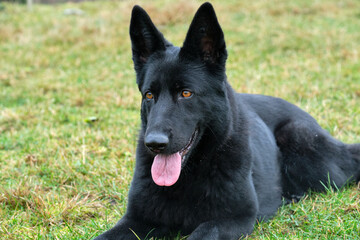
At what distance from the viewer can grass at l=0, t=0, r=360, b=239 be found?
328 centimetres

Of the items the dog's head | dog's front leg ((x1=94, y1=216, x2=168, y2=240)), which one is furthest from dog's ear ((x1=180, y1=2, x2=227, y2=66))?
dog's front leg ((x1=94, y1=216, x2=168, y2=240))

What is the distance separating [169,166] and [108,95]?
14.4 ft

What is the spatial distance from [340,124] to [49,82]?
516cm

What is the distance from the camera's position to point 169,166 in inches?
107

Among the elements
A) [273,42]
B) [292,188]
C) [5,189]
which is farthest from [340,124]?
[273,42]

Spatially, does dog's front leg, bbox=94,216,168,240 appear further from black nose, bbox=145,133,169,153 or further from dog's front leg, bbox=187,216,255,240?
black nose, bbox=145,133,169,153

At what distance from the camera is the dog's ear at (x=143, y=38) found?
290cm

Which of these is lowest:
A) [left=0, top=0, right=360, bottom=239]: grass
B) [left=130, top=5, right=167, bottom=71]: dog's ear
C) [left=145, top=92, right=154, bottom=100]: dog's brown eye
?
[left=0, top=0, right=360, bottom=239]: grass

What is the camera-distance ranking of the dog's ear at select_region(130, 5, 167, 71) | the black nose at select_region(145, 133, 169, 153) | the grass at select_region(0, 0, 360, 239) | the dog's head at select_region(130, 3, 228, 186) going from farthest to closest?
1. the grass at select_region(0, 0, 360, 239)
2. the dog's ear at select_region(130, 5, 167, 71)
3. the dog's head at select_region(130, 3, 228, 186)
4. the black nose at select_region(145, 133, 169, 153)

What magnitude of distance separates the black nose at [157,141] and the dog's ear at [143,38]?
0.77 m

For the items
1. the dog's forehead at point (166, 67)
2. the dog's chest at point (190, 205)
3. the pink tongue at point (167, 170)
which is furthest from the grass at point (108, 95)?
the dog's forehead at point (166, 67)

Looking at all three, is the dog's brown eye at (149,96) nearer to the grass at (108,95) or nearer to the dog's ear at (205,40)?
the dog's ear at (205,40)

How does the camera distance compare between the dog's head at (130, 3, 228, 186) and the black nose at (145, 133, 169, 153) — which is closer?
the black nose at (145, 133, 169, 153)

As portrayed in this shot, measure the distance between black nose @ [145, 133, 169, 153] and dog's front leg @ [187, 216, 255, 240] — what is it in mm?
630
